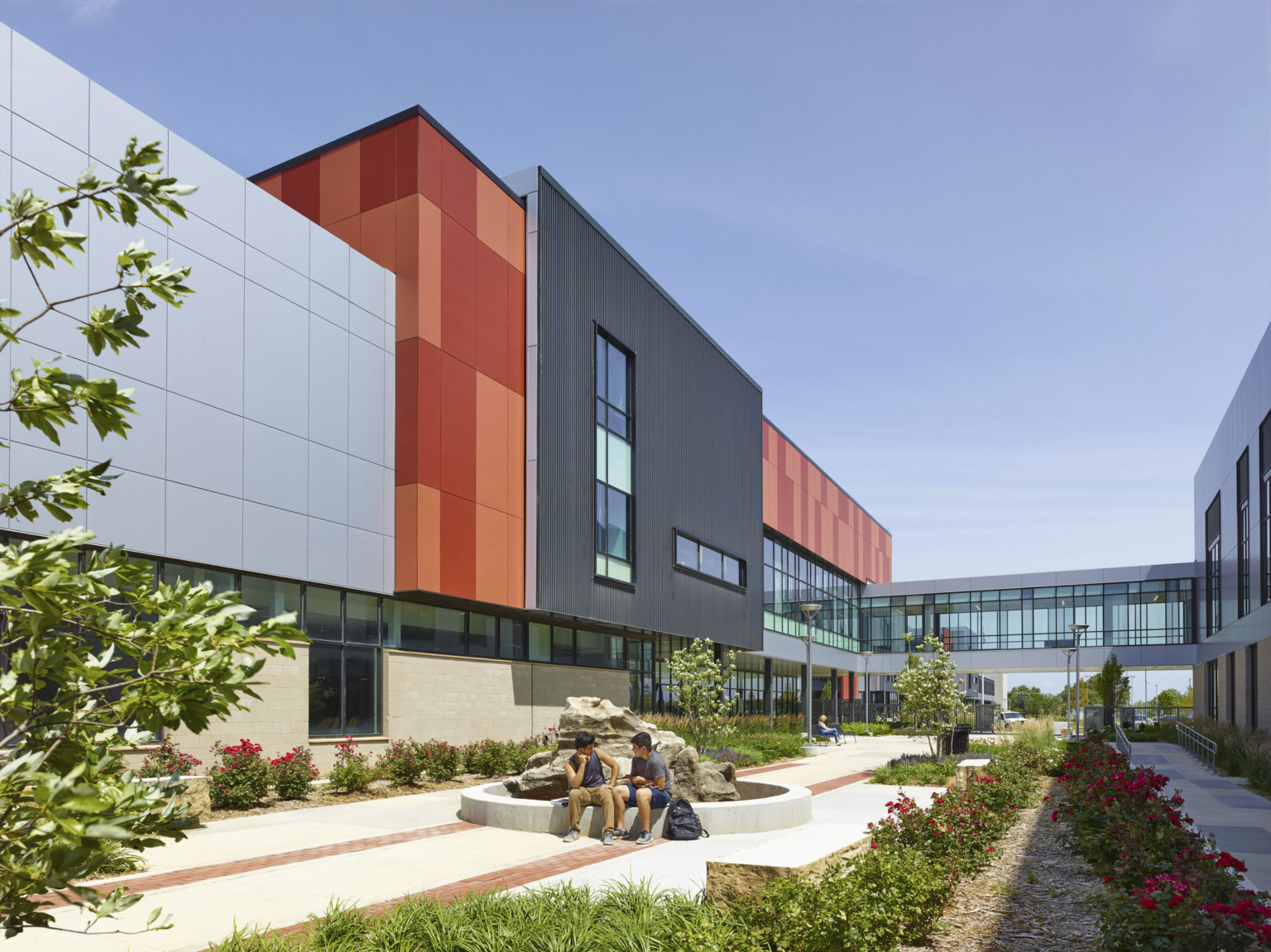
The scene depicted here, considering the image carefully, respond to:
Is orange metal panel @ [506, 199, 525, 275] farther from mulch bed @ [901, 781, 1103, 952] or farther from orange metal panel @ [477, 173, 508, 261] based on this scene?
mulch bed @ [901, 781, 1103, 952]

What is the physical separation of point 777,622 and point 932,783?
28549mm

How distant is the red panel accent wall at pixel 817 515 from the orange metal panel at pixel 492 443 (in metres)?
24.8

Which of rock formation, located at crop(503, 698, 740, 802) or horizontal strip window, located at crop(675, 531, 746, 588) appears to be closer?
rock formation, located at crop(503, 698, 740, 802)

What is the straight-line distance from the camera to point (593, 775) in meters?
13.6

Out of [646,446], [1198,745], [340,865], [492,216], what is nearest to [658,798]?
[340,865]

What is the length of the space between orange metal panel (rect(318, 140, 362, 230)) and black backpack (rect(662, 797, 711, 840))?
1578 cm

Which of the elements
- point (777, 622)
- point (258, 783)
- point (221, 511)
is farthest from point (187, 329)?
point (777, 622)

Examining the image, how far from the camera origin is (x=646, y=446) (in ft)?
107

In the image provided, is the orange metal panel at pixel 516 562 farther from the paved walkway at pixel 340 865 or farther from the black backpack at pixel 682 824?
the black backpack at pixel 682 824

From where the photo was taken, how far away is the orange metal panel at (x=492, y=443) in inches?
950

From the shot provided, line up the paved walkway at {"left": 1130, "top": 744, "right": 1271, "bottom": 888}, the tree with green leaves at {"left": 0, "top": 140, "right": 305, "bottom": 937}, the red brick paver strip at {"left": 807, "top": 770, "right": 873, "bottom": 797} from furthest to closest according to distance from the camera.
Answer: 1. the red brick paver strip at {"left": 807, "top": 770, "right": 873, "bottom": 797}
2. the paved walkway at {"left": 1130, "top": 744, "right": 1271, "bottom": 888}
3. the tree with green leaves at {"left": 0, "top": 140, "right": 305, "bottom": 937}

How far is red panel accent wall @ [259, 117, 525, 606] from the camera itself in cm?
2253

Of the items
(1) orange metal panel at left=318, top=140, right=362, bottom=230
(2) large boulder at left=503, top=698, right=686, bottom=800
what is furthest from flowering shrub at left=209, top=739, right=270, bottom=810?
(1) orange metal panel at left=318, top=140, right=362, bottom=230

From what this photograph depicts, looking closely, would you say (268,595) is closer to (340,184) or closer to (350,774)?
(350,774)
